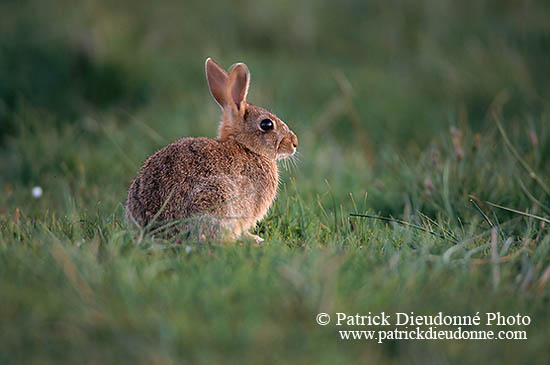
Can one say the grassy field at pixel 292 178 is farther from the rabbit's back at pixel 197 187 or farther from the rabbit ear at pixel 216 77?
the rabbit ear at pixel 216 77

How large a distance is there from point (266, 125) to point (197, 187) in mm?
1173

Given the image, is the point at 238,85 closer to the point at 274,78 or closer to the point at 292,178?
the point at 292,178

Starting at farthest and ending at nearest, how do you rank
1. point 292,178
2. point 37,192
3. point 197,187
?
1. point 37,192
2. point 292,178
3. point 197,187

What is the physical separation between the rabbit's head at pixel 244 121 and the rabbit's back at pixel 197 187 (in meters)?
0.36

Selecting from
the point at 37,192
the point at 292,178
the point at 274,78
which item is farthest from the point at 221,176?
the point at 274,78

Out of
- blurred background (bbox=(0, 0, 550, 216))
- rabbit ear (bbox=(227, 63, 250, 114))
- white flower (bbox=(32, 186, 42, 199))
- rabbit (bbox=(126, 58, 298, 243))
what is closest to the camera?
rabbit (bbox=(126, 58, 298, 243))

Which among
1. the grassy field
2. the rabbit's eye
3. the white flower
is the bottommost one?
the white flower

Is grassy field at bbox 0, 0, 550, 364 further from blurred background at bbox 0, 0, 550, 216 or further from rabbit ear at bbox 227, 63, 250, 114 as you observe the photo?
rabbit ear at bbox 227, 63, 250, 114

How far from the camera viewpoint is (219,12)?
34.6 feet

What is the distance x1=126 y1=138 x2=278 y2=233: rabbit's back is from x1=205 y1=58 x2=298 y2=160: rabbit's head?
362 mm

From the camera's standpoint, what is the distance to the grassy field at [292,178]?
9.34 feet

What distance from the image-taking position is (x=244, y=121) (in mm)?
5148

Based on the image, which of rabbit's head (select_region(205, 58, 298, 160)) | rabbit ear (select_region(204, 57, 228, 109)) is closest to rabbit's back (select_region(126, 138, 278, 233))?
rabbit's head (select_region(205, 58, 298, 160))

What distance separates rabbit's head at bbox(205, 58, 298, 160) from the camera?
200 inches
